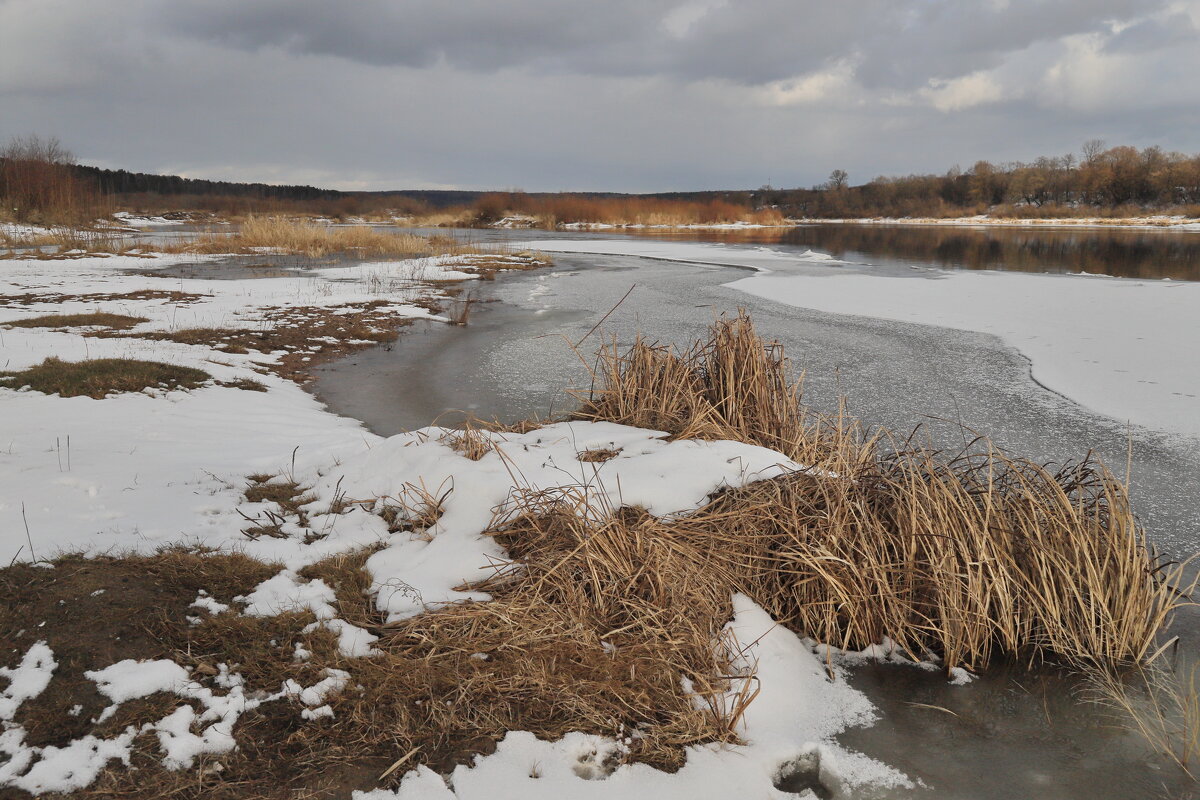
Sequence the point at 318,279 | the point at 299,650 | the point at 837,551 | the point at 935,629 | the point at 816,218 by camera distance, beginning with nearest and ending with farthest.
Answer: the point at 299,650
the point at 935,629
the point at 837,551
the point at 318,279
the point at 816,218

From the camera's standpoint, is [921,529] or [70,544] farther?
[921,529]

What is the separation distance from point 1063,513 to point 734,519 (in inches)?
55.2

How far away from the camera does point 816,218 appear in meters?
76.4

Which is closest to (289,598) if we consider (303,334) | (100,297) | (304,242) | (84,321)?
(303,334)

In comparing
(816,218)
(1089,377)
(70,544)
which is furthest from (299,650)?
(816,218)

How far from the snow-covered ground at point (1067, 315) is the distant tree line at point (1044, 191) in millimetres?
52584

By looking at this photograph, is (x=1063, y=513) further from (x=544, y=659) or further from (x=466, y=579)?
(x=466, y=579)

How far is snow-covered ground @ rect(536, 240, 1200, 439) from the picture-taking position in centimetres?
650

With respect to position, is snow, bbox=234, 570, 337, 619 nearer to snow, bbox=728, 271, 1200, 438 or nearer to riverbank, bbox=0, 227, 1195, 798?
riverbank, bbox=0, 227, 1195, 798

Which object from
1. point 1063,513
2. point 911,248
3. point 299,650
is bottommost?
point 299,650

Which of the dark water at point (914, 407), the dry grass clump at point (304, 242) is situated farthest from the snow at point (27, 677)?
the dry grass clump at point (304, 242)

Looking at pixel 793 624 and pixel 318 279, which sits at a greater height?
pixel 318 279

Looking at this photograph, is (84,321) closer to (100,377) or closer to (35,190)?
(100,377)

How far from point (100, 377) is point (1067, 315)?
12312 millimetres
